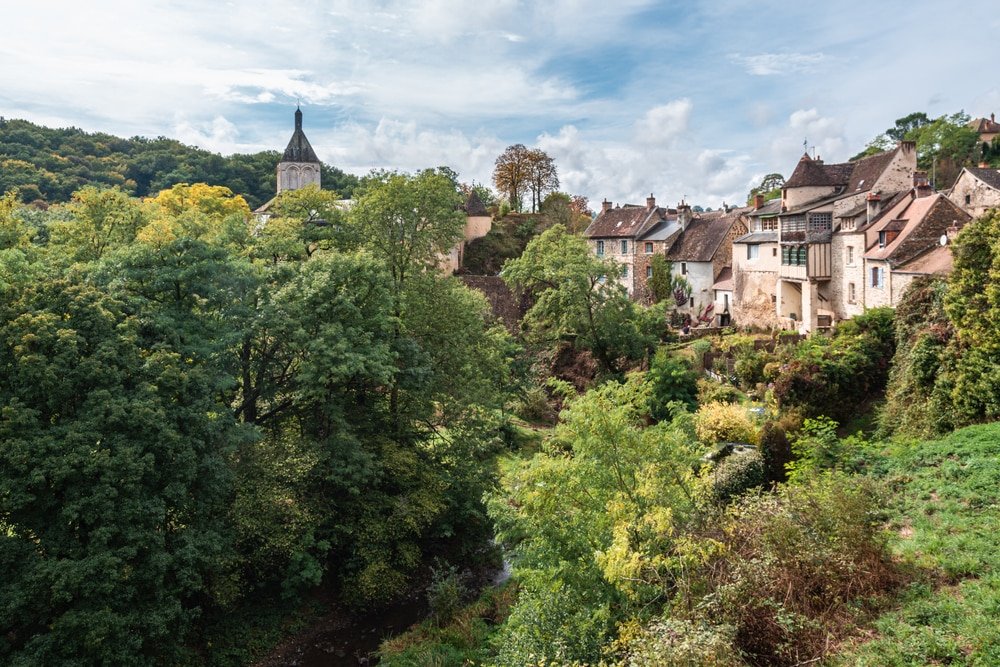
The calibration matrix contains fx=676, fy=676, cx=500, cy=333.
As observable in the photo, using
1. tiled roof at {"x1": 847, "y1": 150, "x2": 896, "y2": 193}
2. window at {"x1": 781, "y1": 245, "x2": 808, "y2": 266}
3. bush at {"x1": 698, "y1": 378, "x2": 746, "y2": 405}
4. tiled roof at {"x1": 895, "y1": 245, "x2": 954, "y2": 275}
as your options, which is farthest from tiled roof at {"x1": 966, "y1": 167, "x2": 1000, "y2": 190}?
bush at {"x1": 698, "y1": 378, "x2": 746, "y2": 405}

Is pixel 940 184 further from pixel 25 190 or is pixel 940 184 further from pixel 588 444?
pixel 25 190

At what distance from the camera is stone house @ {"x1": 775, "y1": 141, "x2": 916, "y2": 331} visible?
34.6 m

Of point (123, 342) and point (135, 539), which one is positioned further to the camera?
point (123, 342)

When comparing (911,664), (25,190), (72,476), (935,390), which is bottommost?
(911,664)

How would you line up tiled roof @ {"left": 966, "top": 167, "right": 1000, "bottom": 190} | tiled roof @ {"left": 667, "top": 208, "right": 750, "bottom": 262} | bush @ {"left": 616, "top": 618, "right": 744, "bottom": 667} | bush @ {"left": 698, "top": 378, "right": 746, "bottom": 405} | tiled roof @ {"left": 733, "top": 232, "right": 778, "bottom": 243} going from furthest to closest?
tiled roof @ {"left": 667, "top": 208, "right": 750, "bottom": 262} → tiled roof @ {"left": 733, "top": 232, "right": 778, "bottom": 243} → tiled roof @ {"left": 966, "top": 167, "right": 1000, "bottom": 190} → bush @ {"left": 698, "top": 378, "right": 746, "bottom": 405} → bush @ {"left": 616, "top": 618, "right": 744, "bottom": 667}

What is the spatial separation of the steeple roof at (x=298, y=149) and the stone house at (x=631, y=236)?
3546cm

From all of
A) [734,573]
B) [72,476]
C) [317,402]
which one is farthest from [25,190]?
[734,573]

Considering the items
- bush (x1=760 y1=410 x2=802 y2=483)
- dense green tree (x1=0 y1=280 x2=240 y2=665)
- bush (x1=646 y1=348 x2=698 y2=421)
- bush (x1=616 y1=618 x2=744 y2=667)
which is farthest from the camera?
bush (x1=646 y1=348 x2=698 y2=421)

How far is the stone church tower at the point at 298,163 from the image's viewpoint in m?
74.6

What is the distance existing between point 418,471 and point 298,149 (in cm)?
6087

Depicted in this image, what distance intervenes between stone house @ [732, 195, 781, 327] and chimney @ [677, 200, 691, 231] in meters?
9.51

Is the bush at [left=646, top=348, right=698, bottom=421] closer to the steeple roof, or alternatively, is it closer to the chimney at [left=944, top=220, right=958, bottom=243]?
the chimney at [left=944, top=220, right=958, bottom=243]

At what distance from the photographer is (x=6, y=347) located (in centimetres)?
1445

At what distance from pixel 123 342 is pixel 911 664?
16.7 metres
